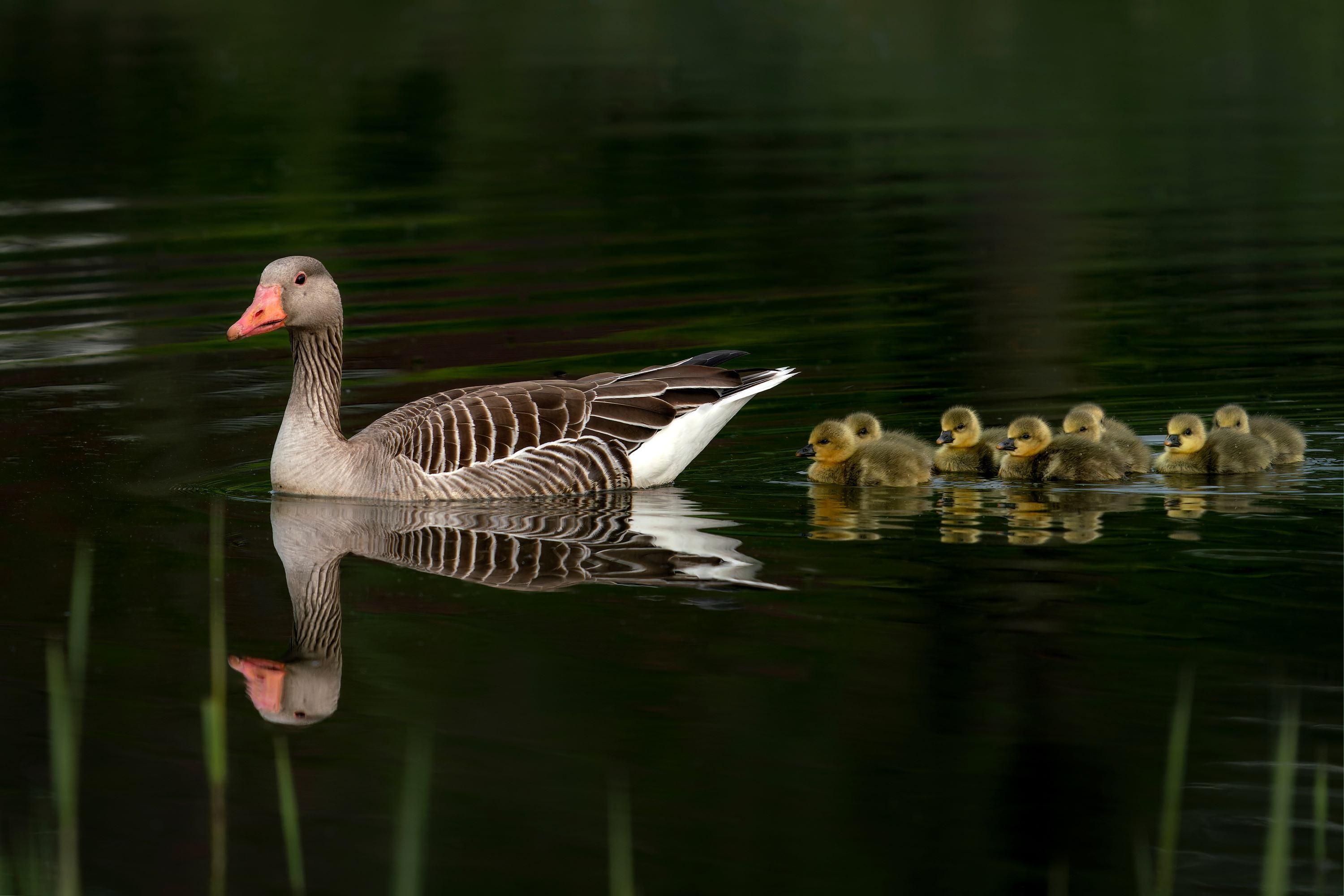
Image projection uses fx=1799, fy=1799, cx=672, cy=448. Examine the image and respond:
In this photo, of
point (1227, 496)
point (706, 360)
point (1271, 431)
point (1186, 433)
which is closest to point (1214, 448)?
point (1186, 433)

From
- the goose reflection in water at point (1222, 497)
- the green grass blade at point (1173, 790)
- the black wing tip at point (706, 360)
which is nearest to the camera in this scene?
the green grass blade at point (1173, 790)

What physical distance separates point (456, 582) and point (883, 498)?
3016mm

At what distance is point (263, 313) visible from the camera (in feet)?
37.0

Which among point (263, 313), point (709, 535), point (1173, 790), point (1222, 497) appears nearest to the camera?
point (1173, 790)

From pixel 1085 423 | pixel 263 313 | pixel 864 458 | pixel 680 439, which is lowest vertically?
pixel 864 458

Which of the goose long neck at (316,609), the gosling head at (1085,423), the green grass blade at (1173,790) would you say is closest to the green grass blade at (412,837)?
the green grass blade at (1173,790)

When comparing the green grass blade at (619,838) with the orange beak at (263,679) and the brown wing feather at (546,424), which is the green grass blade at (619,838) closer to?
the orange beak at (263,679)

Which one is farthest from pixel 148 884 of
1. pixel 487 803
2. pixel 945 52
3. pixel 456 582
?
pixel 945 52

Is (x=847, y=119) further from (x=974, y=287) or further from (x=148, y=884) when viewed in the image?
(x=148, y=884)

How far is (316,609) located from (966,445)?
15.1 feet

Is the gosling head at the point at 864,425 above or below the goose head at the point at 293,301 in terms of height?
below

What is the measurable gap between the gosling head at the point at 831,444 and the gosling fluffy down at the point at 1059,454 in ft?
3.09

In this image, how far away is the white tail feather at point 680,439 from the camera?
11586mm

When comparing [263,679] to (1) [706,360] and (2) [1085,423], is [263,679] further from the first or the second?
(2) [1085,423]
